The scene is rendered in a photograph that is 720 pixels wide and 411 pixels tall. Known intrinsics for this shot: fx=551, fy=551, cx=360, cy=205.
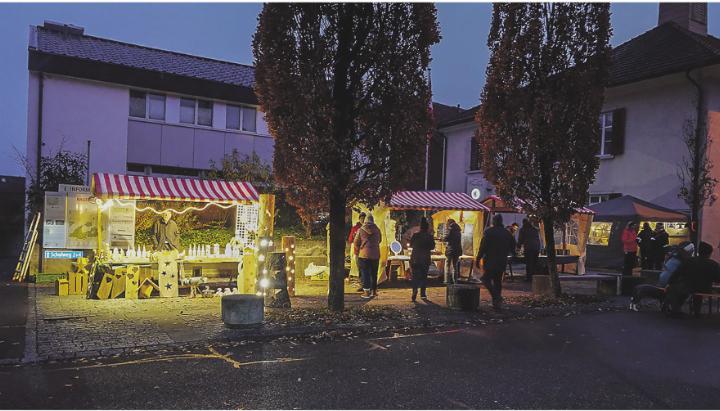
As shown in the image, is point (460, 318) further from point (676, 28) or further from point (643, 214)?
point (676, 28)

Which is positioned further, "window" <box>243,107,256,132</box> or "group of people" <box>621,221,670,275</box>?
"window" <box>243,107,256,132</box>

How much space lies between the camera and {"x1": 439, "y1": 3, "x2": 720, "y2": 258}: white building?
56.2ft

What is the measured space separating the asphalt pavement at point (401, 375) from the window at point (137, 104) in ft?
51.8

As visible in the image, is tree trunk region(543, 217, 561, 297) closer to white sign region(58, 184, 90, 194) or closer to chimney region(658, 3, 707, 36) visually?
white sign region(58, 184, 90, 194)

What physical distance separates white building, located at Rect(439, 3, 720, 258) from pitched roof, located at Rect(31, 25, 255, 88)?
1319 centimetres

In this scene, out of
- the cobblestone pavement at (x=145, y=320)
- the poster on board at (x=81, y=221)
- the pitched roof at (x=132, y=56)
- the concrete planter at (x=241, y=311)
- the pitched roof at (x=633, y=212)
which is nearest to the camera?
the cobblestone pavement at (x=145, y=320)

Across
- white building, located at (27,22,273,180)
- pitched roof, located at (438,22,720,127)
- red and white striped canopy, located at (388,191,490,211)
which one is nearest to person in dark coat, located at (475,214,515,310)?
red and white striped canopy, located at (388,191,490,211)

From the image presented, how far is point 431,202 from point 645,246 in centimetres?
680

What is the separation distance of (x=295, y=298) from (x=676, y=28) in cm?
1861

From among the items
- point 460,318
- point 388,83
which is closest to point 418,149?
point 388,83

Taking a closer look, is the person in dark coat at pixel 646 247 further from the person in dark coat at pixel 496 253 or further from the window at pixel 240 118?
the window at pixel 240 118

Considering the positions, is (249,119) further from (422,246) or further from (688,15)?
(688,15)

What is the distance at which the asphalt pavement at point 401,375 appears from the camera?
5.13 m

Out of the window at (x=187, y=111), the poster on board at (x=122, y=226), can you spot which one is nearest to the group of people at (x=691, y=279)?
the poster on board at (x=122, y=226)
